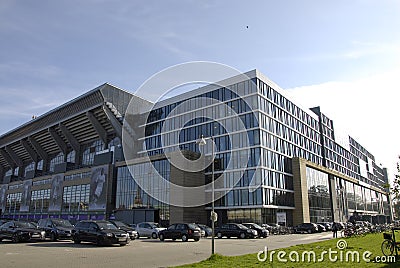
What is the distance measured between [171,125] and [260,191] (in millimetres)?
23524

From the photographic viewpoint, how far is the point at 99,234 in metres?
20.4

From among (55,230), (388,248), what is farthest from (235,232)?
(388,248)

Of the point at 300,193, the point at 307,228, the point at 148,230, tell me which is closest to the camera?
the point at 148,230

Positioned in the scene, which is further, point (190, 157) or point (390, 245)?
point (190, 157)

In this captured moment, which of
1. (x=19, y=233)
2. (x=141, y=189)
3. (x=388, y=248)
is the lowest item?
(x=19, y=233)

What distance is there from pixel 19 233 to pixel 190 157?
112 ft

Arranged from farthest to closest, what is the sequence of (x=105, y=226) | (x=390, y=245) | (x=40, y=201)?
(x=40, y=201), (x=105, y=226), (x=390, y=245)

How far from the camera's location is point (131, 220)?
54.2 meters

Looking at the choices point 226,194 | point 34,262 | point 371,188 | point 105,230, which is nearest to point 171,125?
point 226,194

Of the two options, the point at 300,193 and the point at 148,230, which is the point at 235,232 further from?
the point at 300,193

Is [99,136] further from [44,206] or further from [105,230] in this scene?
[105,230]

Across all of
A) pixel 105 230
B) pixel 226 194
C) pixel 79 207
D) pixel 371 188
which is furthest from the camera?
pixel 371 188

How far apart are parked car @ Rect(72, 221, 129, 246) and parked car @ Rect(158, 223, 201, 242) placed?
6.37 meters

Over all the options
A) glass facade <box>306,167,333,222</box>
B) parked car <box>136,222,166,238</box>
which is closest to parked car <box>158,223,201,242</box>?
parked car <box>136,222,166,238</box>
